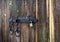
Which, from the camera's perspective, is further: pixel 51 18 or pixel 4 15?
pixel 4 15

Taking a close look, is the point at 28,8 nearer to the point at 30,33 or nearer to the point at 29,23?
the point at 29,23

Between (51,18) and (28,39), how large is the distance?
0.37 metres

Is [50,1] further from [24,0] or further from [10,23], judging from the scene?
[10,23]

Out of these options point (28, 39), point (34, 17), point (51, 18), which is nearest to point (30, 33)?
point (28, 39)

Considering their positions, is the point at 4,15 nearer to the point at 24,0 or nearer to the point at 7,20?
the point at 7,20

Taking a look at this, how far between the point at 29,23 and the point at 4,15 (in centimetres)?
32

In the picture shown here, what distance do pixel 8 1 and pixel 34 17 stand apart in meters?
0.37

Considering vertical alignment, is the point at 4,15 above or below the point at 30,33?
above

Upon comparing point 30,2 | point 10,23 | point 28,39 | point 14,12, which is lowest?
point 28,39

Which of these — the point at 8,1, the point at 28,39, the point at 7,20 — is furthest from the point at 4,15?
the point at 28,39

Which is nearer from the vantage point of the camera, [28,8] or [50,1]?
[50,1]

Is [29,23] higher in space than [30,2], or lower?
lower

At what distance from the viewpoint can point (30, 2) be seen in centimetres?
159

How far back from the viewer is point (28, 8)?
159cm
